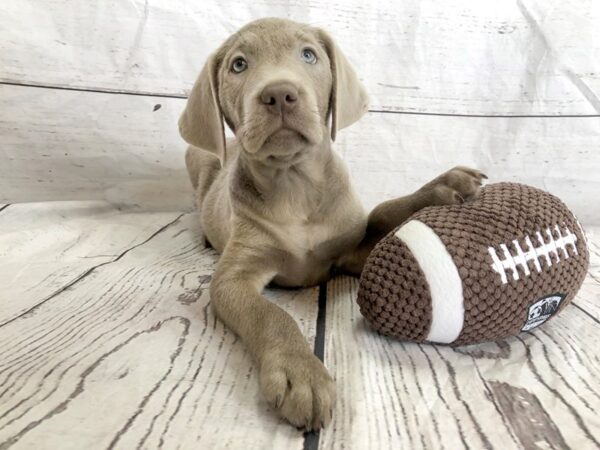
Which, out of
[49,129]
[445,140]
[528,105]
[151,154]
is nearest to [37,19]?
[49,129]

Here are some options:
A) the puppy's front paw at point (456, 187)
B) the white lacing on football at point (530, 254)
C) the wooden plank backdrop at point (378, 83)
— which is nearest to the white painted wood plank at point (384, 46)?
the wooden plank backdrop at point (378, 83)

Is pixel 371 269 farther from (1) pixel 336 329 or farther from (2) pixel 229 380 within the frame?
(2) pixel 229 380

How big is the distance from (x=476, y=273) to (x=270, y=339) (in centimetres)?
62

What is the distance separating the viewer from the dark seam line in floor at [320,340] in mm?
1270

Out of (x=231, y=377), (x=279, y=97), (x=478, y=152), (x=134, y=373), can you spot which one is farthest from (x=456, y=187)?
(x=478, y=152)

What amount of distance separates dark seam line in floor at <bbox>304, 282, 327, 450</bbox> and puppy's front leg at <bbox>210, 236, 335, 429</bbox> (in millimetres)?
31

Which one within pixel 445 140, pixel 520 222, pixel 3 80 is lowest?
A: pixel 445 140

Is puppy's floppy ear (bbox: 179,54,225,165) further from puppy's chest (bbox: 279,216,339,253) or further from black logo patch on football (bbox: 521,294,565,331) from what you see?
black logo patch on football (bbox: 521,294,565,331)

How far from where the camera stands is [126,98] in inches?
136

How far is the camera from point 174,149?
3615 millimetres

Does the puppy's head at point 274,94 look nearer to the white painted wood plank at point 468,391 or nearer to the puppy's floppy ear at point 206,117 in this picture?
the puppy's floppy ear at point 206,117

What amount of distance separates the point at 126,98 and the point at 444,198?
226 centimetres

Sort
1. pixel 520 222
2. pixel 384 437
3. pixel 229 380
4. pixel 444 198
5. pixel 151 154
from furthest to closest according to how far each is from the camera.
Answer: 1. pixel 151 154
2. pixel 444 198
3. pixel 520 222
4. pixel 229 380
5. pixel 384 437

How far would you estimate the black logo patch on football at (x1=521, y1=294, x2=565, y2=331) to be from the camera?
1.61 meters
